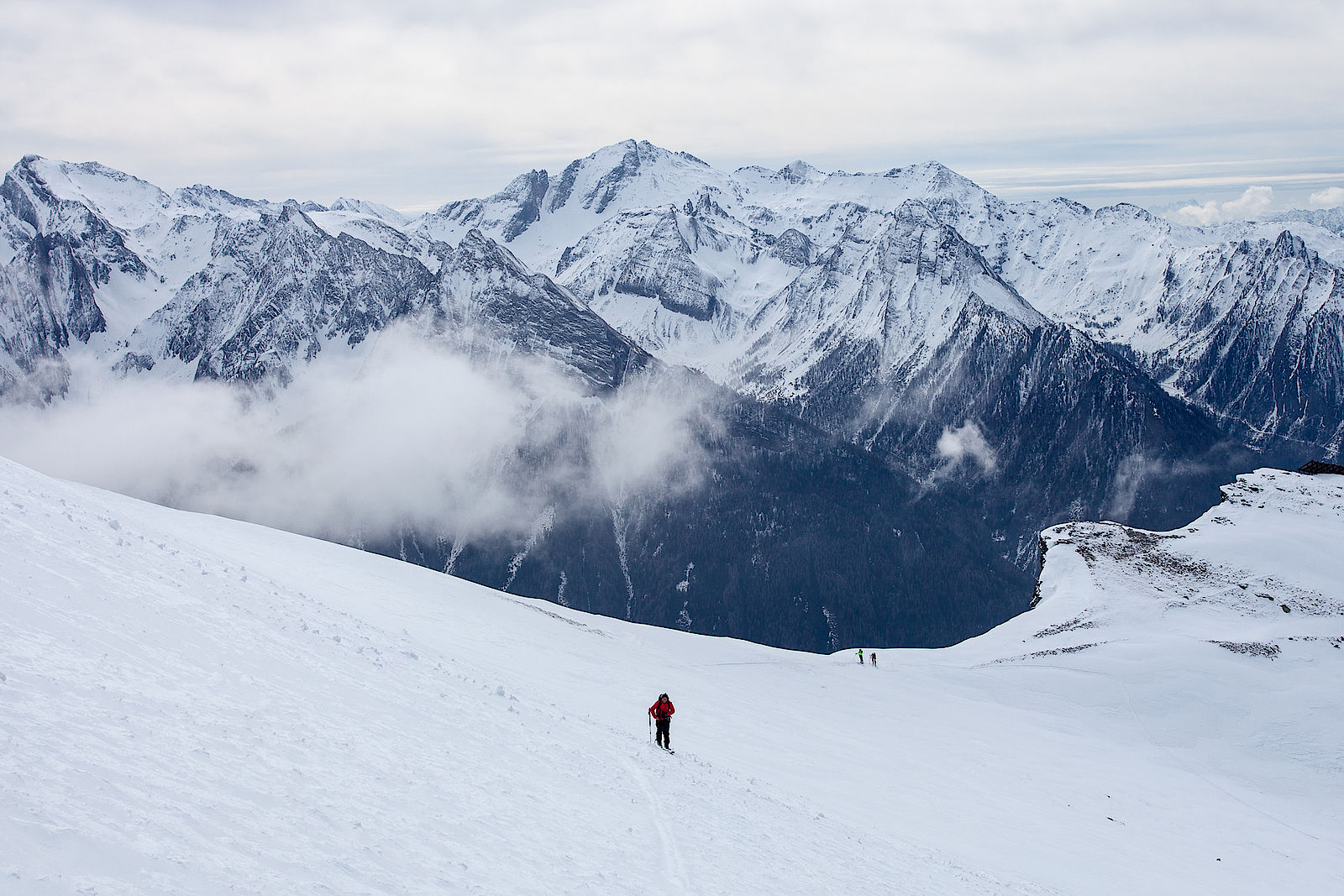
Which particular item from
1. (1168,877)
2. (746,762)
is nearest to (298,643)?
(746,762)

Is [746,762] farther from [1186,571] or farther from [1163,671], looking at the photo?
[1186,571]

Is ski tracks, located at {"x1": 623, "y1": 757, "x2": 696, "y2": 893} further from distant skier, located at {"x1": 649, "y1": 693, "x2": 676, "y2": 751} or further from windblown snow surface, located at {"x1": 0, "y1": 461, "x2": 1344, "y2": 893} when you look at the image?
distant skier, located at {"x1": 649, "y1": 693, "x2": 676, "y2": 751}

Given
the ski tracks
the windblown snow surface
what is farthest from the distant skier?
the ski tracks

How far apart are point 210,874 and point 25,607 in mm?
9460

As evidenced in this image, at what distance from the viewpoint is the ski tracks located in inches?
627

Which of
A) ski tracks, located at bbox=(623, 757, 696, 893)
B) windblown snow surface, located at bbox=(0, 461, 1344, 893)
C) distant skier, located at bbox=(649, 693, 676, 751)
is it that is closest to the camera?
windblown snow surface, located at bbox=(0, 461, 1344, 893)

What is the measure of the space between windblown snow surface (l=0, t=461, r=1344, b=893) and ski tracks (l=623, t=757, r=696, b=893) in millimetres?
141

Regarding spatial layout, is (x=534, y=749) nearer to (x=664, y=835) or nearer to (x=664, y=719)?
(x=664, y=835)

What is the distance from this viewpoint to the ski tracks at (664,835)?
1591 cm

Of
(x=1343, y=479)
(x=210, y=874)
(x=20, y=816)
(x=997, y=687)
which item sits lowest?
(x=997, y=687)

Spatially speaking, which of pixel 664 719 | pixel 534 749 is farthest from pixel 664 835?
pixel 664 719

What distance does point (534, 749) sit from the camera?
20.5 metres

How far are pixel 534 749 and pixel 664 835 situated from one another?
4393 mm

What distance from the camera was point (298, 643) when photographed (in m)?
21.3
